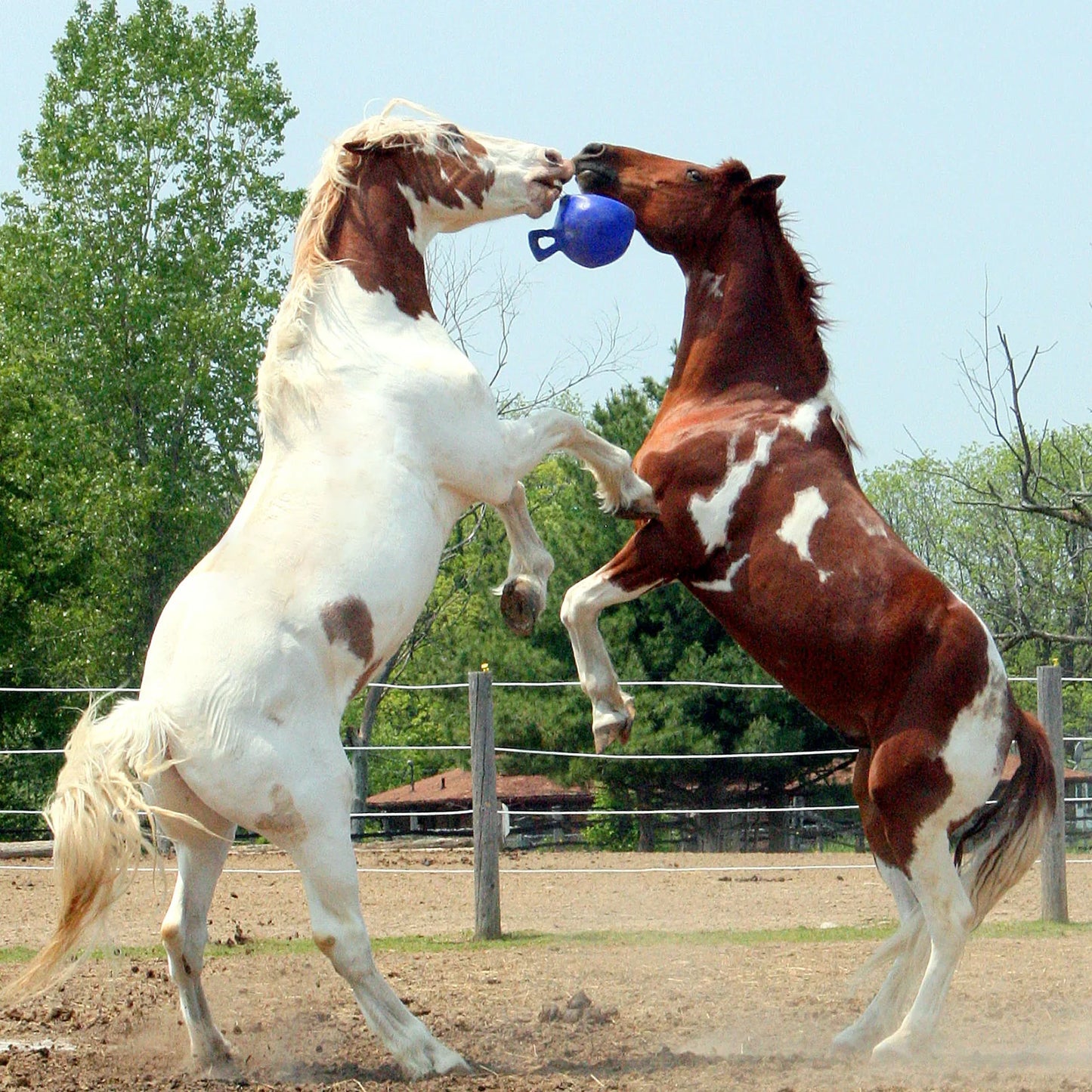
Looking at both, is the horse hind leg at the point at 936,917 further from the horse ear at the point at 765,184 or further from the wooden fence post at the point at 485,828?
the wooden fence post at the point at 485,828

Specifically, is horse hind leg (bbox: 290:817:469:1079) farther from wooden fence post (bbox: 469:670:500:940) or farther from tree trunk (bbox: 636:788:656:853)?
tree trunk (bbox: 636:788:656:853)

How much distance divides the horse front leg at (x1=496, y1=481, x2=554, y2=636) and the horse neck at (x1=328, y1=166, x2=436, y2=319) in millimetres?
721

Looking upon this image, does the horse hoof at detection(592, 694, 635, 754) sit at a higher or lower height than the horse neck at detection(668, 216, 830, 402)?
lower

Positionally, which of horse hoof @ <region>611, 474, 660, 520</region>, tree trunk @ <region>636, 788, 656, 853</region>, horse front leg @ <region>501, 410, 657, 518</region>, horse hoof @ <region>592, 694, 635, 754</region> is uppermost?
horse front leg @ <region>501, 410, 657, 518</region>

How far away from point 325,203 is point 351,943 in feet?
7.77

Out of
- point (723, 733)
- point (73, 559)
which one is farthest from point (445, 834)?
point (73, 559)

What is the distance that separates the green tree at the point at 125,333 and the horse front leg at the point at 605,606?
18484 mm

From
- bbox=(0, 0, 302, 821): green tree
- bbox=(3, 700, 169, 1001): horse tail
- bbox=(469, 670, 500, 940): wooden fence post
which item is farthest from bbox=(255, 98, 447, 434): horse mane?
bbox=(0, 0, 302, 821): green tree

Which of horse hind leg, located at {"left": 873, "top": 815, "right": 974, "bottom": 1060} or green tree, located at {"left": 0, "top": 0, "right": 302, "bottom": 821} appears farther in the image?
green tree, located at {"left": 0, "top": 0, "right": 302, "bottom": 821}

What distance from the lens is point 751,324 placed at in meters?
5.05

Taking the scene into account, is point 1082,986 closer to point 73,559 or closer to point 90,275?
point 73,559

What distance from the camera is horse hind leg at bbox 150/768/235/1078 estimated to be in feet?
14.0

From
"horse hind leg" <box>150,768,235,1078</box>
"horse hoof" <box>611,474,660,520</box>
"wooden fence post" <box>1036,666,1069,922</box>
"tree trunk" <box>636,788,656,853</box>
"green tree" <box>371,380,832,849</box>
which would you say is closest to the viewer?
"horse hind leg" <box>150,768,235,1078</box>

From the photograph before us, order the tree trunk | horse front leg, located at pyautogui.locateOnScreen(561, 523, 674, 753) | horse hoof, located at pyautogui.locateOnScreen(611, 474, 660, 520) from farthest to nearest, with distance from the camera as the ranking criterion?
the tree trunk, horse front leg, located at pyautogui.locateOnScreen(561, 523, 674, 753), horse hoof, located at pyautogui.locateOnScreen(611, 474, 660, 520)
